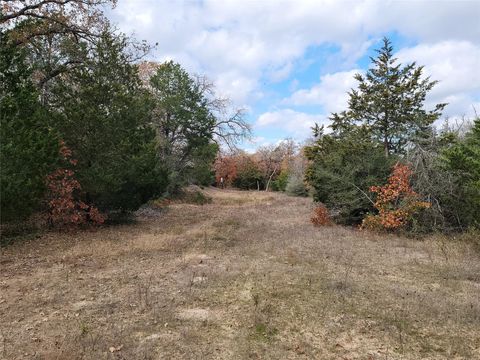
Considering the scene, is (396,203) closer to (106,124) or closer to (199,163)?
(106,124)

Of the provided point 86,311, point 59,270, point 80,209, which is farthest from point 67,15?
point 86,311

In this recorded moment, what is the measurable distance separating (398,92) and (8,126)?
1367 cm

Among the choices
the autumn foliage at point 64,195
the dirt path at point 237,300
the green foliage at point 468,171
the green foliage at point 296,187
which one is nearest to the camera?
the dirt path at point 237,300

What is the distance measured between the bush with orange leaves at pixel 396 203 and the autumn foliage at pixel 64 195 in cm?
988

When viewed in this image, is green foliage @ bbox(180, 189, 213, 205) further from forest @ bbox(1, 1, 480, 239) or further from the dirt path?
the dirt path

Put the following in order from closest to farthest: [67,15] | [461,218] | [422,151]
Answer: [461,218]
[422,151]
[67,15]

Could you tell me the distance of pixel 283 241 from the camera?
11.6 meters

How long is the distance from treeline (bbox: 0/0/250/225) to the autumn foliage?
0.10ft

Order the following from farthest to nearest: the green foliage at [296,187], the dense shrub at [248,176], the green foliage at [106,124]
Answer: the dense shrub at [248,176], the green foliage at [296,187], the green foliage at [106,124]

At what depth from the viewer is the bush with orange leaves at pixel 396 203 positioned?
41.6ft

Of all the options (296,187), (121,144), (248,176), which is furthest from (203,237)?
(248,176)

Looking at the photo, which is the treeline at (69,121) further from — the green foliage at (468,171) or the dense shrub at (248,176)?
the dense shrub at (248,176)

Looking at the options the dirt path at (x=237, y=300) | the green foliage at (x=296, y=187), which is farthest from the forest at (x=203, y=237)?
the green foliage at (x=296, y=187)

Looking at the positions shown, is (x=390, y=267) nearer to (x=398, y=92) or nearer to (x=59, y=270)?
(x=59, y=270)
